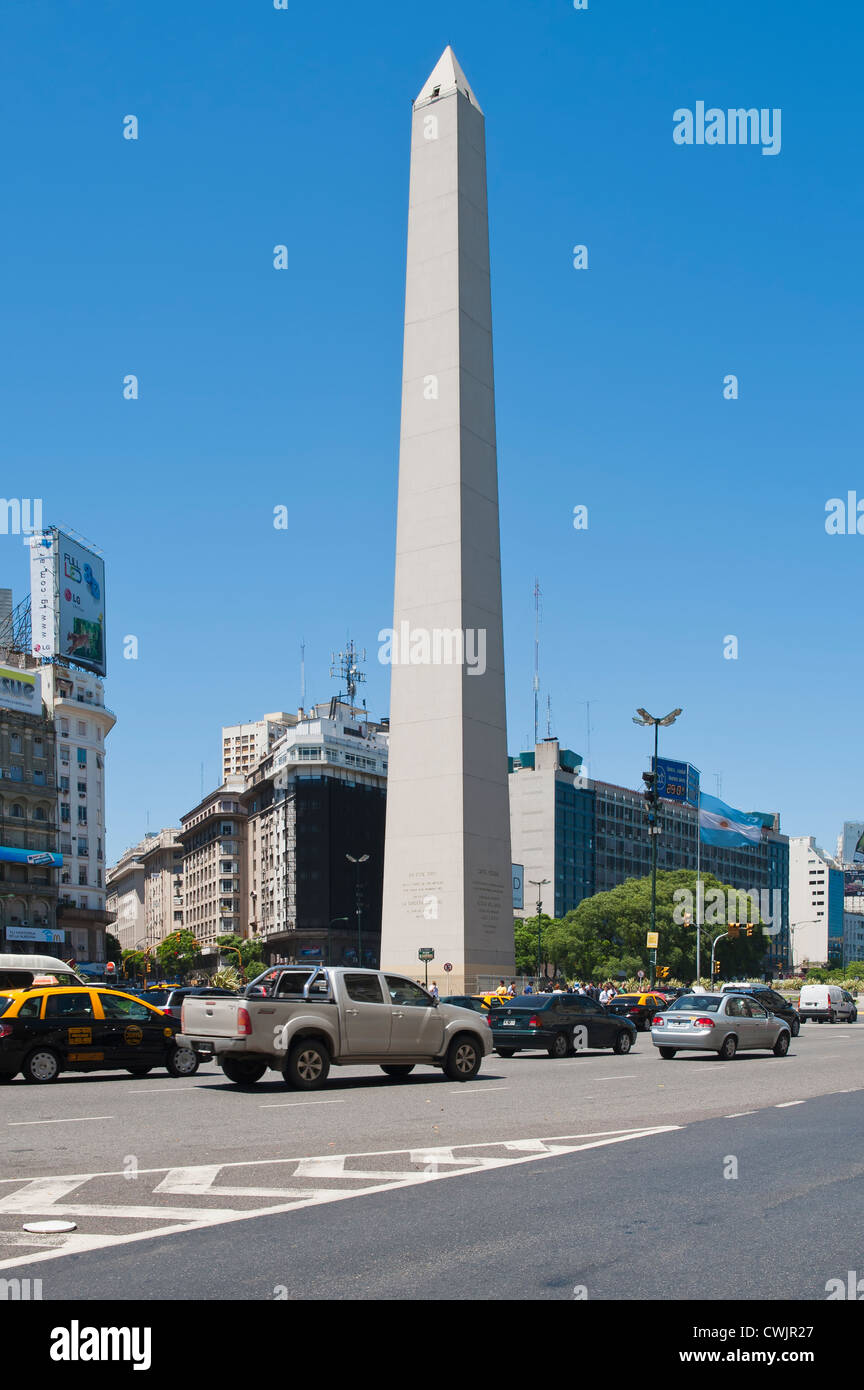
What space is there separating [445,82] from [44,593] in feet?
195

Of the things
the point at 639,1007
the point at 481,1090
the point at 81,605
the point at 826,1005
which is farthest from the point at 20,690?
the point at 481,1090

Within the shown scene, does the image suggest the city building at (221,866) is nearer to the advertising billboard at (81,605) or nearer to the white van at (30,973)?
the advertising billboard at (81,605)

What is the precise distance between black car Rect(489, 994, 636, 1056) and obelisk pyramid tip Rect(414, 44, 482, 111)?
36.1 meters

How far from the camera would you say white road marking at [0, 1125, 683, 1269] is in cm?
819

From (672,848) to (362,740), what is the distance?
4290cm

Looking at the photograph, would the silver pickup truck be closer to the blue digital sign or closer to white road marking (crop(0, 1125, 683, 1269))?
white road marking (crop(0, 1125, 683, 1269))

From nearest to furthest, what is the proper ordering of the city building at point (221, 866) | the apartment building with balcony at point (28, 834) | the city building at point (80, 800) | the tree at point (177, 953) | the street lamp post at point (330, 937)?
the apartment building with balcony at point (28, 834) < the city building at point (80, 800) < the tree at point (177, 953) < the street lamp post at point (330, 937) < the city building at point (221, 866)

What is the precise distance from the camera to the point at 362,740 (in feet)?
495

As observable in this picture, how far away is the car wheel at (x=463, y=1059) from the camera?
2127cm

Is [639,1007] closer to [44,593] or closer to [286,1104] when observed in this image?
Answer: [286,1104]

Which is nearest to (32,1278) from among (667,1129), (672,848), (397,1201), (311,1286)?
(311,1286)

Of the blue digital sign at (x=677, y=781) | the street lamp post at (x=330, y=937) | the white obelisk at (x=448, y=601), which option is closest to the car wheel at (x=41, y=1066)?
the white obelisk at (x=448, y=601)

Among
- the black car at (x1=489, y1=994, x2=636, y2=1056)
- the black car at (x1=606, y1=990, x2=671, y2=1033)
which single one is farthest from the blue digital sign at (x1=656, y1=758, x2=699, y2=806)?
the black car at (x1=489, y1=994, x2=636, y2=1056)
